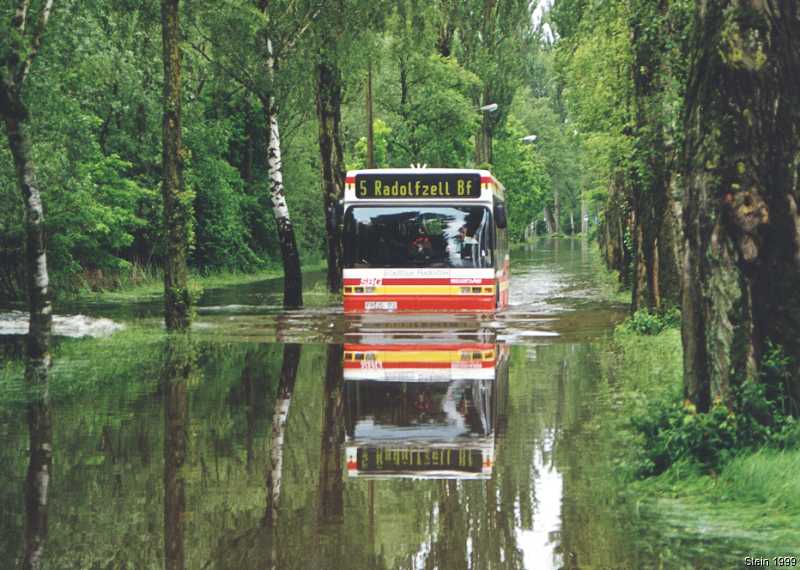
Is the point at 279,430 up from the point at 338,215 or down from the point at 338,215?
down

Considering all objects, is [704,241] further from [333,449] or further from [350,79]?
[350,79]

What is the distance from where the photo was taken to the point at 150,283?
4878 centimetres

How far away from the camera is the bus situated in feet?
84.0

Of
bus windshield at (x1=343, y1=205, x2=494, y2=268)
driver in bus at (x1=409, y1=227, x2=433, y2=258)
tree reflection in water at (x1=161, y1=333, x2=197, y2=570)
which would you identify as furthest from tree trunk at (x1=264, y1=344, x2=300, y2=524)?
driver in bus at (x1=409, y1=227, x2=433, y2=258)

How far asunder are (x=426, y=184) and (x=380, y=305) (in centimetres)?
251

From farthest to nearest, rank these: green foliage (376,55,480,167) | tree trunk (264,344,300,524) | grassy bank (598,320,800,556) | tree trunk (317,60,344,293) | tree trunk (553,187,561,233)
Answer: tree trunk (553,187,561,233), green foliage (376,55,480,167), tree trunk (317,60,344,293), tree trunk (264,344,300,524), grassy bank (598,320,800,556)

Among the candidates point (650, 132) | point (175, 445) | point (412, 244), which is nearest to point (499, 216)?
point (412, 244)

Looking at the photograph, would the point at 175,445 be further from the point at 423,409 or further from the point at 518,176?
the point at 518,176

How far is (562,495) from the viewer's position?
8.61 metres

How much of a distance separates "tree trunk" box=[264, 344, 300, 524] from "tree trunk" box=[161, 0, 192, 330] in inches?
136

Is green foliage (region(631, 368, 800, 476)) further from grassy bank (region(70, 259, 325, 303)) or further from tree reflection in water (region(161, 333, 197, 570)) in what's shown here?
grassy bank (region(70, 259, 325, 303))

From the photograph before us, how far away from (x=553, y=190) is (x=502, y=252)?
11148cm

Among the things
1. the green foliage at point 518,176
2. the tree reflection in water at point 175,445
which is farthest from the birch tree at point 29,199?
the green foliage at point 518,176

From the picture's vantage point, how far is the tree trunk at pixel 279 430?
8.38 m
